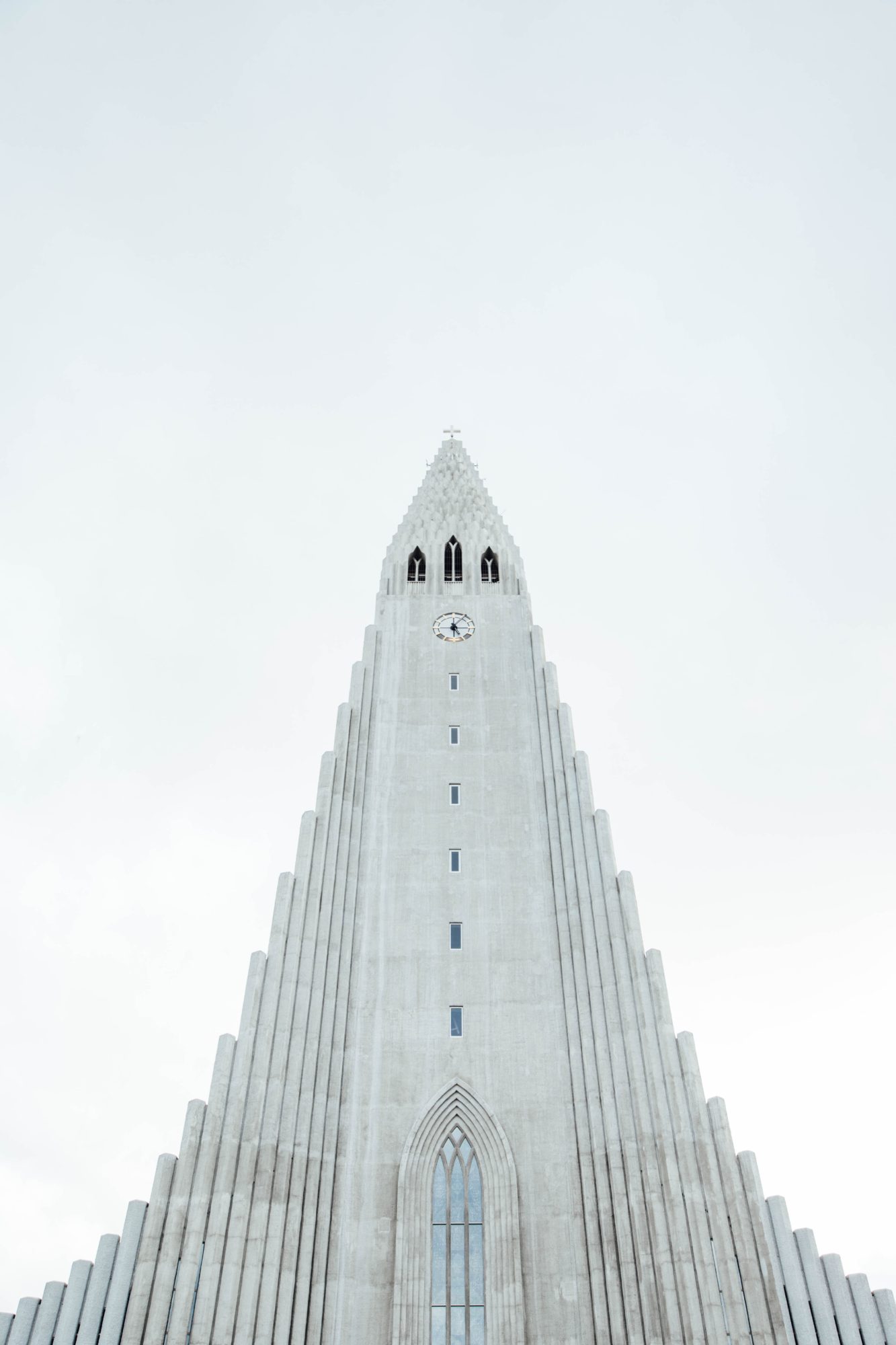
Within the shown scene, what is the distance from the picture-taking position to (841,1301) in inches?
1013

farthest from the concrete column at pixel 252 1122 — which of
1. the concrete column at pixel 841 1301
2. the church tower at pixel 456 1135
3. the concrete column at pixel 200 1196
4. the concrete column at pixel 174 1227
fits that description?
the concrete column at pixel 841 1301

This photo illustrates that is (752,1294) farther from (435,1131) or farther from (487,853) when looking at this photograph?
(487,853)

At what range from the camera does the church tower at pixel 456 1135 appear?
82.8 feet

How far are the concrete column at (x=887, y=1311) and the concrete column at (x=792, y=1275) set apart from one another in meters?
1.82

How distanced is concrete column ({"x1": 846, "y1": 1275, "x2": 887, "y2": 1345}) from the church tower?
49mm

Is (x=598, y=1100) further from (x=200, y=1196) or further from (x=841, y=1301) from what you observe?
(x=200, y=1196)

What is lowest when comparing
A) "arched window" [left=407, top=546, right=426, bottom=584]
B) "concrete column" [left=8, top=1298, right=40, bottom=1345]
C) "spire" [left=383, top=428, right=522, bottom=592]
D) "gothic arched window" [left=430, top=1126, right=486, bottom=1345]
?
"concrete column" [left=8, top=1298, right=40, bottom=1345]

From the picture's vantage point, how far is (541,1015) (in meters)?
30.6

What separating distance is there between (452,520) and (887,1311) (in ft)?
111

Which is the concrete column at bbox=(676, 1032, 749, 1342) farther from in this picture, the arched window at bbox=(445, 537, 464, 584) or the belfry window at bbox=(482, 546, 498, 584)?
the arched window at bbox=(445, 537, 464, 584)

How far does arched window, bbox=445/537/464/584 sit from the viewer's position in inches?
1779

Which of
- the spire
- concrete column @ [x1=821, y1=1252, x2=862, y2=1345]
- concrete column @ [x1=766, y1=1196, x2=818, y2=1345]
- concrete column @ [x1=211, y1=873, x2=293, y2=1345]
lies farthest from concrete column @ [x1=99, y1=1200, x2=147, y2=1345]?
the spire

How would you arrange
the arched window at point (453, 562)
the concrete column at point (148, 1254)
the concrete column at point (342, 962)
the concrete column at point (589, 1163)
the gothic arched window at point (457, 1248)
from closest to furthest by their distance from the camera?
the concrete column at point (148, 1254), the concrete column at point (589, 1163), the gothic arched window at point (457, 1248), the concrete column at point (342, 962), the arched window at point (453, 562)

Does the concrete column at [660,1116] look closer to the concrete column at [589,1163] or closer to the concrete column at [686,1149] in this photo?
the concrete column at [686,1149]
